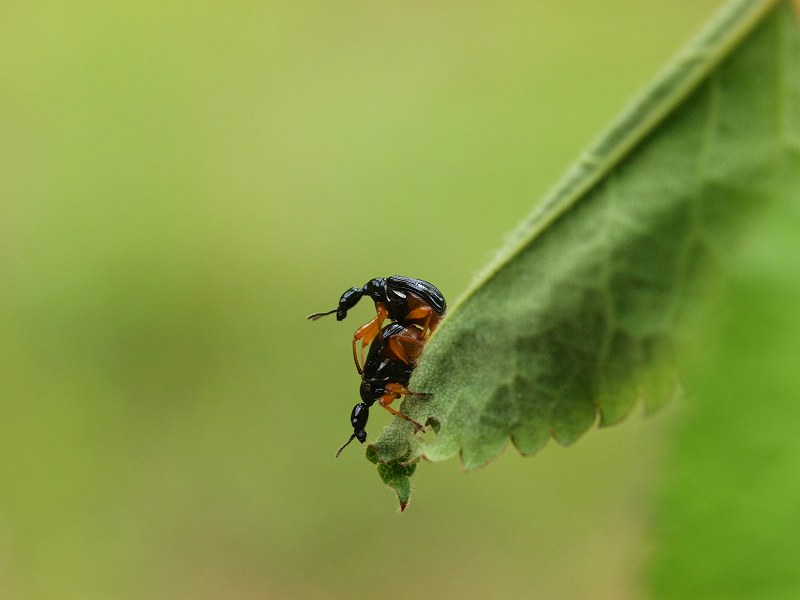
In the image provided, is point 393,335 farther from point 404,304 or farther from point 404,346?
point 404,304

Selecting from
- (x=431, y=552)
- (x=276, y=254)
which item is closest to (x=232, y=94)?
(x=276, y=254)

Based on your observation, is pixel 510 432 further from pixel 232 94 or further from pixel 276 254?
pixel 232 94

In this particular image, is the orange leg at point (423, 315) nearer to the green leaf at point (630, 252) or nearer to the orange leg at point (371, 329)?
the orange leg at point (371, 329)

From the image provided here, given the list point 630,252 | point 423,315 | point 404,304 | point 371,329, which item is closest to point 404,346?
point 423,315

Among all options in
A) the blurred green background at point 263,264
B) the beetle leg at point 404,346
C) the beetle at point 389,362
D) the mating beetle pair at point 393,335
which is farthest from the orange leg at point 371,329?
the blurred green background at point 263,264

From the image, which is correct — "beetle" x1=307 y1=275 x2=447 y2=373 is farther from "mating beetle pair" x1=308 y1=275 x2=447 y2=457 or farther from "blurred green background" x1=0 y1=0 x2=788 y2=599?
"blurred green background" x1=0 y1=0 x2=788 y2=599

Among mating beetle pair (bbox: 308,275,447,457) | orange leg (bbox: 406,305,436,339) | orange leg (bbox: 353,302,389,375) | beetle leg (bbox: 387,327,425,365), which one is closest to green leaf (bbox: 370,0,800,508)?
mating beetle pair (bbox: 308,275,447,457)

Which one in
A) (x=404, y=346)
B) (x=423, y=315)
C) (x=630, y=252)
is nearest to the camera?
(x=630, y=252)
